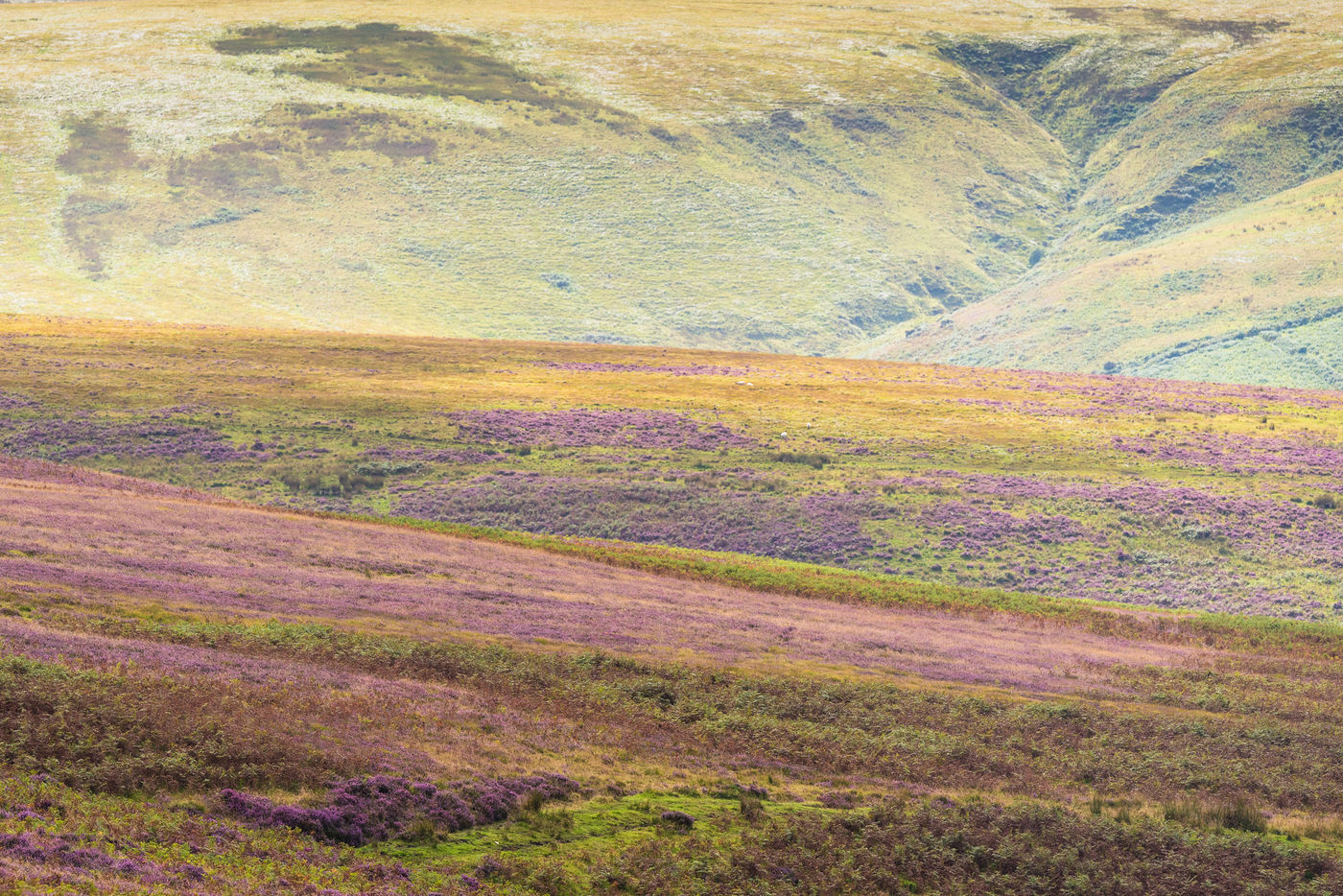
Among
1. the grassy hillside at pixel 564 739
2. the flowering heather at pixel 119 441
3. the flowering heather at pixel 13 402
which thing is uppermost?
the grassy hillside at pixel 564 739

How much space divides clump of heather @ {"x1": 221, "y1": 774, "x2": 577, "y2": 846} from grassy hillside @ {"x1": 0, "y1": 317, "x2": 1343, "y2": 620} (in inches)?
1495

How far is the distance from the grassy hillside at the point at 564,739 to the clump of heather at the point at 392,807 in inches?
2.7

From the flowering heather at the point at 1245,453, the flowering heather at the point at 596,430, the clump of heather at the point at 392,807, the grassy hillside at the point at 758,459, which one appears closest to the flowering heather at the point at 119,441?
the grassy hillside at the point at 758,459

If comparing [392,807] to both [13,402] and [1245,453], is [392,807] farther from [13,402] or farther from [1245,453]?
[1245,453]

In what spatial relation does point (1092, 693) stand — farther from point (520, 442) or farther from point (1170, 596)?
point (520, 442)

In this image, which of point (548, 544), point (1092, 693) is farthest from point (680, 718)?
point (548, 544)

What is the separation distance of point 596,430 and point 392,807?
2954 inches

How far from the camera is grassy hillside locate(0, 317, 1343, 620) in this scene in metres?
74.0

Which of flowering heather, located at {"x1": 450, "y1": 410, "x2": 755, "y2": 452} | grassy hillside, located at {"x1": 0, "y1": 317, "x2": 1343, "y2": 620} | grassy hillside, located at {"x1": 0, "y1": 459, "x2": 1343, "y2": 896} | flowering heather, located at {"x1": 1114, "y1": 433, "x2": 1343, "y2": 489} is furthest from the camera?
flowering heather, located at {"x1": 450, "y1": 410, "x2": 755, "y2": 452}

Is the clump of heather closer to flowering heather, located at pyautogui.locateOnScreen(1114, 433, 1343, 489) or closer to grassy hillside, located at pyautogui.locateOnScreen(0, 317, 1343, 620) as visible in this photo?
grassy hillside, located at pyautogui.locateOnScreen(0, 317, 1343, 620)

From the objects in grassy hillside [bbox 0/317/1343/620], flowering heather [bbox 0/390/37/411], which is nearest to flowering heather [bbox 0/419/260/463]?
grassy hillside [bbox 0/317/1343/620]

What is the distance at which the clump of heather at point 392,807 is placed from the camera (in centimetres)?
2061

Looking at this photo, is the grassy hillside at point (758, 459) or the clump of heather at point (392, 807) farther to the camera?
the grassy hillside at point (758, 459)

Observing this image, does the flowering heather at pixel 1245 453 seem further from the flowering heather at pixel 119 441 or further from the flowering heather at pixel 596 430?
the flowering heather at pixel 119 441
